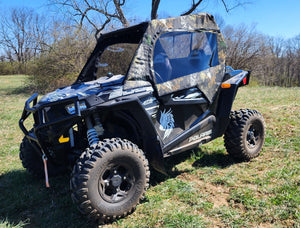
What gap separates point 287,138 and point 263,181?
1.96m

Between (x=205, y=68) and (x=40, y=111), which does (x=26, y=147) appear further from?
(x=205, y=68)

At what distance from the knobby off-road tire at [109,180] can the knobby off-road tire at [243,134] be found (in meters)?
1.75

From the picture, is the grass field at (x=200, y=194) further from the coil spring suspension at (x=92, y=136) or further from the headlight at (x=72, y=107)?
the headlight at (x=72, y=107)

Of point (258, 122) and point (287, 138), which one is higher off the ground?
point (258, 122)

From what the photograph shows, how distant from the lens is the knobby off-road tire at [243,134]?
13.2ft

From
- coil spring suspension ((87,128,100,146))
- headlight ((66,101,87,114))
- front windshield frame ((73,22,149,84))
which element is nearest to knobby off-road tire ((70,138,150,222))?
coil spring suspension ((87,128,100,146))

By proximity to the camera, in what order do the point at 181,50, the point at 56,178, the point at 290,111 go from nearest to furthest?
the point at 181,50, the point at 56,178, the point at 290,111

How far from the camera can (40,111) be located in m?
2.81

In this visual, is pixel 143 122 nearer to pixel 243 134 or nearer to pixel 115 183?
pixel 115 183

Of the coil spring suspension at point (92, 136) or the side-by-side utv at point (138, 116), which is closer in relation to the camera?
the side-by-side utv at point (138, 116)

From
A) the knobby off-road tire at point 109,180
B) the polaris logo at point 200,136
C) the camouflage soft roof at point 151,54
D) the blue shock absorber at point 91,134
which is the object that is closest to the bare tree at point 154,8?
the camouflage soft roof at point 151,54

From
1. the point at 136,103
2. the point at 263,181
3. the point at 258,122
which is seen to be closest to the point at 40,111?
the point at 136,103

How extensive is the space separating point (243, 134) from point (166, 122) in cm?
145

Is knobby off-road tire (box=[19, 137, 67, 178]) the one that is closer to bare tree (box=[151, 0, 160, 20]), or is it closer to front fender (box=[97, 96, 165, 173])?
front fender (box=[97, 96, 165, 173])
